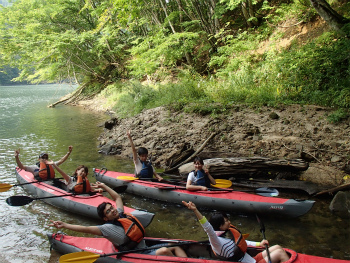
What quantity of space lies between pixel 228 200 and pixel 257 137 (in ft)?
10.0

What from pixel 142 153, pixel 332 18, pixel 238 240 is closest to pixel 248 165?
pixel 142 153

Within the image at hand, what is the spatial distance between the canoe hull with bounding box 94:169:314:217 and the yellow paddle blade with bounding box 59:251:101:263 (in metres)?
2.43

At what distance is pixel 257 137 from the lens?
758 cm

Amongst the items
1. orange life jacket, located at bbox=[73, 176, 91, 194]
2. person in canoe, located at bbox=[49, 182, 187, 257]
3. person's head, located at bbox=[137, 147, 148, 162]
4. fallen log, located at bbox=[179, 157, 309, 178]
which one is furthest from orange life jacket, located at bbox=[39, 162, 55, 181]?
fallen log, located at bbox=[179, 157, 309, 178]

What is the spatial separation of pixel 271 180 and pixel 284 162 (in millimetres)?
550

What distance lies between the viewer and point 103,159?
29.1 feet

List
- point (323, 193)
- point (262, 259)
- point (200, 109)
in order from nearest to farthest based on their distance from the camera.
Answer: point (262, 259), point (323, 193), point (200, 109)

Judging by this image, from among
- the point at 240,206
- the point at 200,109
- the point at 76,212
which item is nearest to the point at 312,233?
the point at 240,206

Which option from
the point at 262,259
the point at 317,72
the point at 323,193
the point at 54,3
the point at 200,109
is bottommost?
the point at 323,193

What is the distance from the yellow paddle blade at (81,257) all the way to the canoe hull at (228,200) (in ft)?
7.97

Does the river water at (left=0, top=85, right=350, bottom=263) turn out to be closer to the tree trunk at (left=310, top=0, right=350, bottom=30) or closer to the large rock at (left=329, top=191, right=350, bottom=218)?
the large rock at (left=329, top=191, right=350, bottom=218)

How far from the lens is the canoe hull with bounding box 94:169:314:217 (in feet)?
15.1

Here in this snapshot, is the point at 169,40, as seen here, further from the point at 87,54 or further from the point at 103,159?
the point at 87,54

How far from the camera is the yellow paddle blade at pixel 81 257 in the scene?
3.45 m
